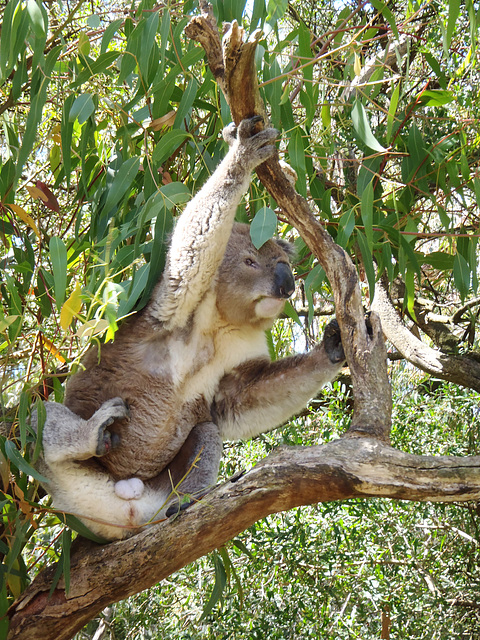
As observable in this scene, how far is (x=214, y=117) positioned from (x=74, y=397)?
1.54m

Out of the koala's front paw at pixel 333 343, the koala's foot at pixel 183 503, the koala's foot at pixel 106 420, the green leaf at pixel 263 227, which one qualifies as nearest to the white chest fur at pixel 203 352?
the koala's foot at pixel 106 420

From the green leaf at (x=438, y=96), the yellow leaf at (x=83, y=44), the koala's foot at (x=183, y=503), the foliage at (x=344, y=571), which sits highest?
the yellow leaf at (x=83, y=44)

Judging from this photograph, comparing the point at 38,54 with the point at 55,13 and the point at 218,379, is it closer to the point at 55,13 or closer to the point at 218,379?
the point at 218,379

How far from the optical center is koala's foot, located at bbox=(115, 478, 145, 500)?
2732 millimetres

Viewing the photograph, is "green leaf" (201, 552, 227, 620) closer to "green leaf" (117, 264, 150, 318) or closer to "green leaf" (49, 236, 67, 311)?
"green leaf" (117, 264, 150, 318)

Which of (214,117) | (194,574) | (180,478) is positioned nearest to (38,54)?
(214,117)

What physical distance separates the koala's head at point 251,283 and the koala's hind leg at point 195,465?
1.77 ft

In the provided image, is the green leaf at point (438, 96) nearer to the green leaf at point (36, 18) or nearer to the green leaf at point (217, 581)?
the green leaf at point (36, 18)

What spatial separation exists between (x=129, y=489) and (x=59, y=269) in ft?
3.45

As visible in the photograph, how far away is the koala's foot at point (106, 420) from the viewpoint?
98.7 inches

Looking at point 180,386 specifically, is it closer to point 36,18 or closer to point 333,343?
point 333,343

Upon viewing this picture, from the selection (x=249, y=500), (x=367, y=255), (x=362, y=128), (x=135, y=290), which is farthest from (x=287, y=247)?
(x=249, y=500)

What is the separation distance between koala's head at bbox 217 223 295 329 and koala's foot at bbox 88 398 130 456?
2.06ft

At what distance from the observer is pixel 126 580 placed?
2.32 metres
